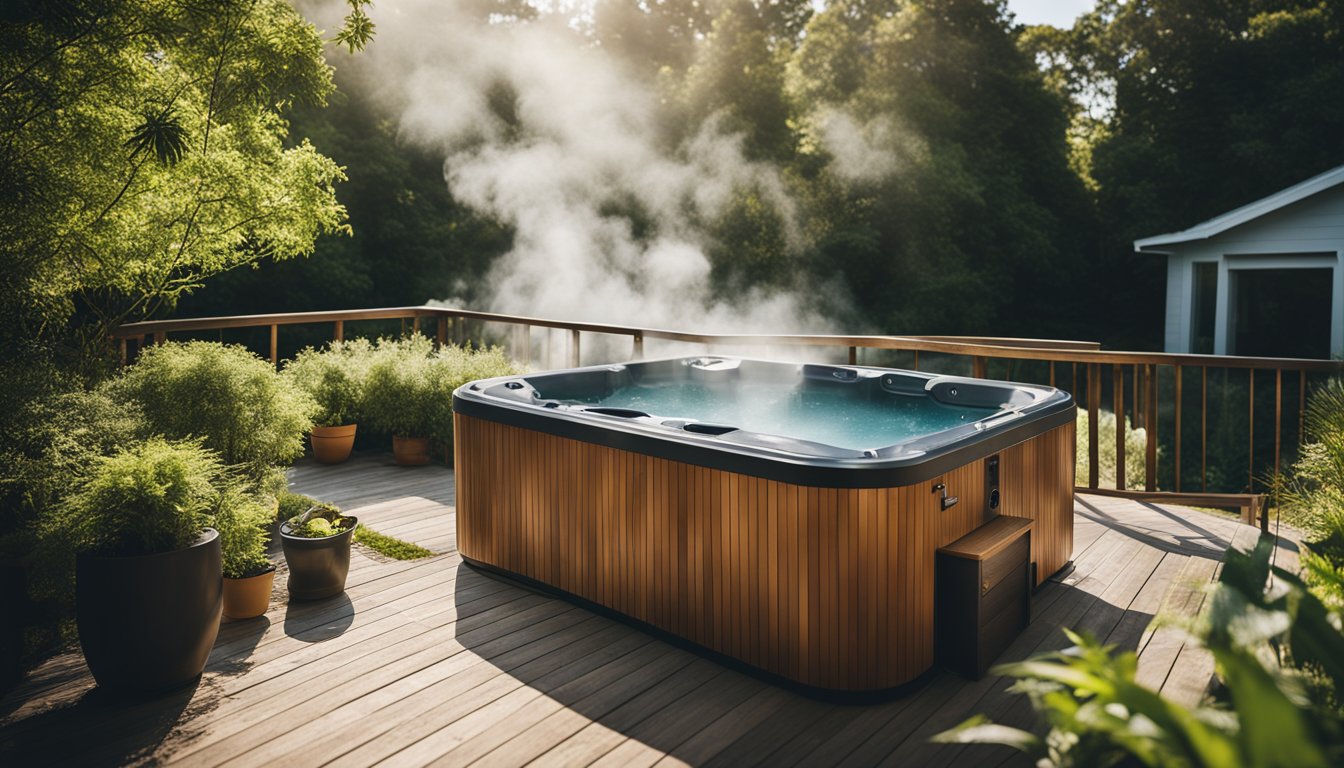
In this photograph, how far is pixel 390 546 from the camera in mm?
3877

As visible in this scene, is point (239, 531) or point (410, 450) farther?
point (410, 450)

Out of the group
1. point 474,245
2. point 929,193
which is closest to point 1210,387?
point 929,193

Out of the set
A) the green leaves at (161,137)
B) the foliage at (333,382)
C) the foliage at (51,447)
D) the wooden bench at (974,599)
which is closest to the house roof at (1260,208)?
the wooden bench at (974,599)

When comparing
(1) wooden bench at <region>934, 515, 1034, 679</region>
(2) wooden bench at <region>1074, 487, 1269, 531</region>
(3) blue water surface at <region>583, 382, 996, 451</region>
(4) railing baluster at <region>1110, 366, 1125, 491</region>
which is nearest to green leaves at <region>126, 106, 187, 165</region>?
(3) blue water surface at <region>583, 382, 996, 451</region>

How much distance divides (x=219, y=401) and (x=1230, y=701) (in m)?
3.65

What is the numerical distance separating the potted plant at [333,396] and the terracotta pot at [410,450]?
0.36 meters

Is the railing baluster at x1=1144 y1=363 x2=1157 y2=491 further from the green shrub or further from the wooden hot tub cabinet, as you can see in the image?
the green shrub

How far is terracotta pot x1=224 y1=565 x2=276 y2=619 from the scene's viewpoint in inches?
120

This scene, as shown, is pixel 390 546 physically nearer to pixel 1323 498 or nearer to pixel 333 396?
pixel 333 396

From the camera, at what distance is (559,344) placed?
13.9 metres

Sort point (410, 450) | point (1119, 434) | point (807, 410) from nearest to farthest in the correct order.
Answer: point (1119, 434)
point (807, 410)
point (410, 450)

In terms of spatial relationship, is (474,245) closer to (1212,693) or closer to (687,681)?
(687,681)

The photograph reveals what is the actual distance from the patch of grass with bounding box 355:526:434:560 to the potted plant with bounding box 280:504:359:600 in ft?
1.47

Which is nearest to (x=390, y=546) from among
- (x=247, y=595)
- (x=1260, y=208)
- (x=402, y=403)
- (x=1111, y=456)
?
(x=247, y=595)
